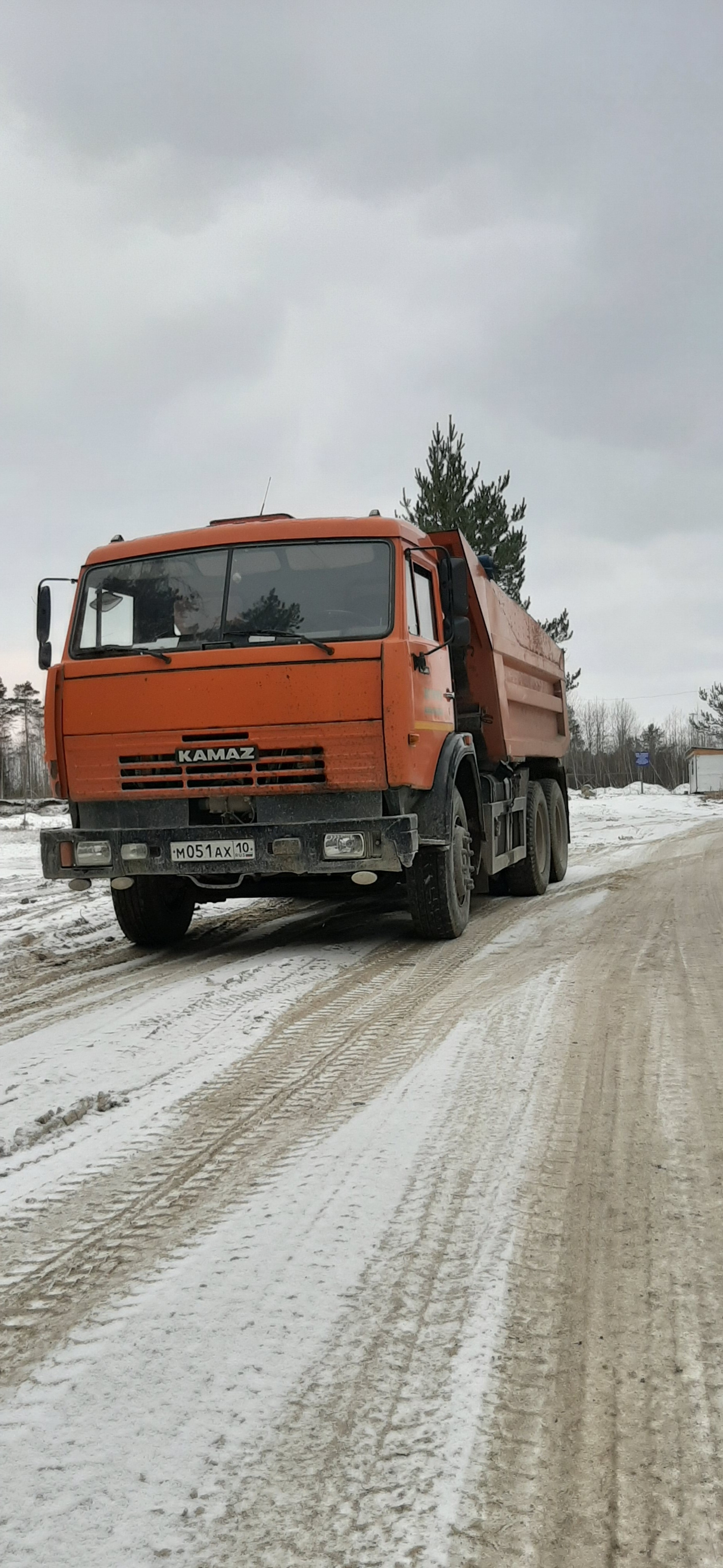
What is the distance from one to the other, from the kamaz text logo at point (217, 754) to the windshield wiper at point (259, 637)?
627 mm

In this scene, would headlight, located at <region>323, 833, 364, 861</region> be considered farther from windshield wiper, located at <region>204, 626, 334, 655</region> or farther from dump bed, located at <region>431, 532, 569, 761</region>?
dump bed, located at <region>431, 532, 569, 761</region>

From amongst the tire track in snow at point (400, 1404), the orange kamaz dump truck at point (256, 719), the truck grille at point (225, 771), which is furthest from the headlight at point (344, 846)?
the tire track in snow at point (400, 1404)

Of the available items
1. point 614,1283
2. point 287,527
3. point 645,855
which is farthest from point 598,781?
point 614,1283

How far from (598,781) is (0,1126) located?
58092 mm

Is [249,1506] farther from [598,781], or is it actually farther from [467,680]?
[598,781]

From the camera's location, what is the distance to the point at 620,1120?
11.6ft

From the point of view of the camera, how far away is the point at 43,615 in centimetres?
732

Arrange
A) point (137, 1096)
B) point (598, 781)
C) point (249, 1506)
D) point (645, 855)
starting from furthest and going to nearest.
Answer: point (598, 781) → point (645, 855) → point (137, 1096) → point (249, 1506)

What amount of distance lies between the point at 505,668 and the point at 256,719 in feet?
12.4

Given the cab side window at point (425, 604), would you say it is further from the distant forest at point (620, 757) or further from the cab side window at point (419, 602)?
the distant forest at point (620, 757)

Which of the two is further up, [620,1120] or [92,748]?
[92,748]

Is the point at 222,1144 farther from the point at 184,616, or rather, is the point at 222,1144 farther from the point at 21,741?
the point at 21,741

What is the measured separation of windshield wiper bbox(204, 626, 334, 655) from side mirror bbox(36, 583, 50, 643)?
1298mm

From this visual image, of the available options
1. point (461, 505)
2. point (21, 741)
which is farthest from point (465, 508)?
point (21, 741)
